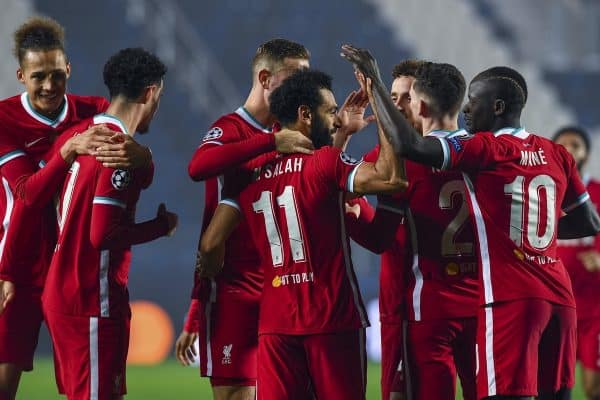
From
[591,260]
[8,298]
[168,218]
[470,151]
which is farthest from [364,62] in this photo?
[591,260]

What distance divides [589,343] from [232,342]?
3.35 metres

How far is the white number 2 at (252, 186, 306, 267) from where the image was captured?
13.3 feet

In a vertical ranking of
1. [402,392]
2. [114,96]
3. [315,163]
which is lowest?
[402,392]

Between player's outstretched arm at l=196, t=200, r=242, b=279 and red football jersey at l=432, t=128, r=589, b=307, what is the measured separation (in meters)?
0.96

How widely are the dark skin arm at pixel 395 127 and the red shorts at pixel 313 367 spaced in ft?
2.33

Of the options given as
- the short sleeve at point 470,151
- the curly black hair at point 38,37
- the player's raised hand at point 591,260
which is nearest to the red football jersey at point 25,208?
the curly black hair at point 38,37

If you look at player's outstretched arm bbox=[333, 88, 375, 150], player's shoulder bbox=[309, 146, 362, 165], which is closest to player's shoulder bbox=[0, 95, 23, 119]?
player's outstretched arm bbox=[333, 88, 375, 150]

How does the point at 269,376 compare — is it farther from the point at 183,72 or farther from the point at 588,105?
the point at 588,105

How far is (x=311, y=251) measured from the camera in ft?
13.3

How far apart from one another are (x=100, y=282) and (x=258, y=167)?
0.80 meters

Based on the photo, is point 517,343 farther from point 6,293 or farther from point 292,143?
point 6,293

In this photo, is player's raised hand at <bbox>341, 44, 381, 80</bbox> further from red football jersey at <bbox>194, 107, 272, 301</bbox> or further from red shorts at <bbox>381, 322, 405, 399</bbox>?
red shorts at <bbox>381, 322, 405, 399</bbox>

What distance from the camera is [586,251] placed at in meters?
7.18

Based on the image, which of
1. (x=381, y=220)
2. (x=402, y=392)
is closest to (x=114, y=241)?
(x=381, y=220)
